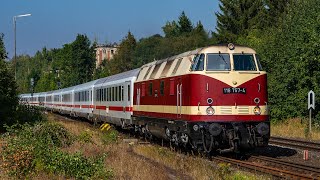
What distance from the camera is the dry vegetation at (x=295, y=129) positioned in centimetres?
2744

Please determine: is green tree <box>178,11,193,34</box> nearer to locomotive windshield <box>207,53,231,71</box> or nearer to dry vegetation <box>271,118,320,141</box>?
dry vegetation <box>271,118,320,141</box>

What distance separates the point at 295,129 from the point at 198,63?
52.9 feet

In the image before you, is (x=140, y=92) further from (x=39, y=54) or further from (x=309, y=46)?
(x=39, y=54)

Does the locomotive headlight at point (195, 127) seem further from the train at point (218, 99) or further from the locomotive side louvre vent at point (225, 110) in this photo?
the locomotive side louvre vent at point (225, 110)

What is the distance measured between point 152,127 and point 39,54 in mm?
181763

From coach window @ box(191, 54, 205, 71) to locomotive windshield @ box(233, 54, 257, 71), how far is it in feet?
3.39

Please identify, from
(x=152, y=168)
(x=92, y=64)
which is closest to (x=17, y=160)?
(x=152, y=168)

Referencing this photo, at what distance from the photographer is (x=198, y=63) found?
16125 mm

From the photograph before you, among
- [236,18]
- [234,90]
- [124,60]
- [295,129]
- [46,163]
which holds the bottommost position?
[295,129]

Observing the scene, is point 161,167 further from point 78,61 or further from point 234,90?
point 78,61

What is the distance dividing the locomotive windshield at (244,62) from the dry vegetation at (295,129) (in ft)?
36.9

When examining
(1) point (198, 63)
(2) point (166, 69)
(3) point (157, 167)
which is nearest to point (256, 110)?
(1) point (198, 63)

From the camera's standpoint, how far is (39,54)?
7736 inches

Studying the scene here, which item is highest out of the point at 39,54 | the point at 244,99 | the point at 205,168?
the point at 39,54
